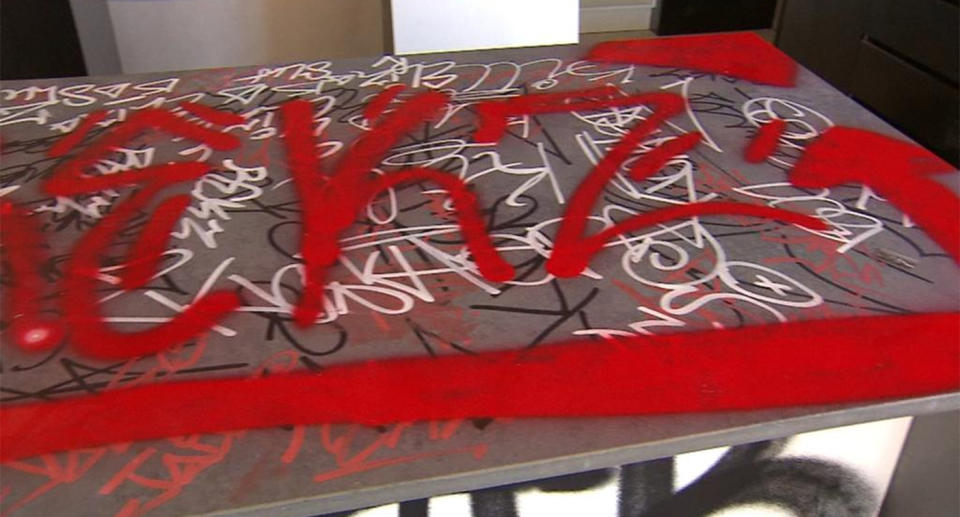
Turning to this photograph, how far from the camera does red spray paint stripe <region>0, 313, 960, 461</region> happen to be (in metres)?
0.59

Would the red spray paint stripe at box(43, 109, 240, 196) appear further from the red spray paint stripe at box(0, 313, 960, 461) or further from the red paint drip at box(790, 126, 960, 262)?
the red paint drip at box(790, 126, 960, 262)

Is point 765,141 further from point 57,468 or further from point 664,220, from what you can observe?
point 57,468

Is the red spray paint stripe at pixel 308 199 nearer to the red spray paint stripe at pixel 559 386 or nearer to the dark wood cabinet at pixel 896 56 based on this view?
the red spray paint stripe at pixel 559 386

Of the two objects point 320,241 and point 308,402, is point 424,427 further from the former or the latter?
point 320,241

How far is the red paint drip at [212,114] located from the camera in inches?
40.2

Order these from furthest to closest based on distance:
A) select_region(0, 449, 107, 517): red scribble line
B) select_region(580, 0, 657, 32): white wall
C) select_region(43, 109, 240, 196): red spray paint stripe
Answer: select_region(580, 0, 657, 32): white wall → select_region(43, 109, 240, 196): red spray paint stripe → select_region(0, 449, 107, 517): red scribble line

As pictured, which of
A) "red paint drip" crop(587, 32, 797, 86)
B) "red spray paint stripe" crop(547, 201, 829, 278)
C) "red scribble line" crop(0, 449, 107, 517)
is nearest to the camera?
"red scribble line" crop(0, 449, 107, 517)

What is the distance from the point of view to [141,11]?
2.12 meters

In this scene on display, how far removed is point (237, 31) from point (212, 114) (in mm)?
1265

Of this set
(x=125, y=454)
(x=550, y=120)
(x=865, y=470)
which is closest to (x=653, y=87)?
(x=550, y=120)

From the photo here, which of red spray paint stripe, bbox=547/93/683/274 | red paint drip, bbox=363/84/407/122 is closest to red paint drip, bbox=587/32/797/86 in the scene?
red spray paint stripe, bbox=547/93/683/274

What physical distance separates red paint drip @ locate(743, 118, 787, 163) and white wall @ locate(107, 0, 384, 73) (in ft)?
4.54

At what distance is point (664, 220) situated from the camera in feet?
2.66

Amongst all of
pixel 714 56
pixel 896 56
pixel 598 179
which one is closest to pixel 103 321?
pixel 598 179
